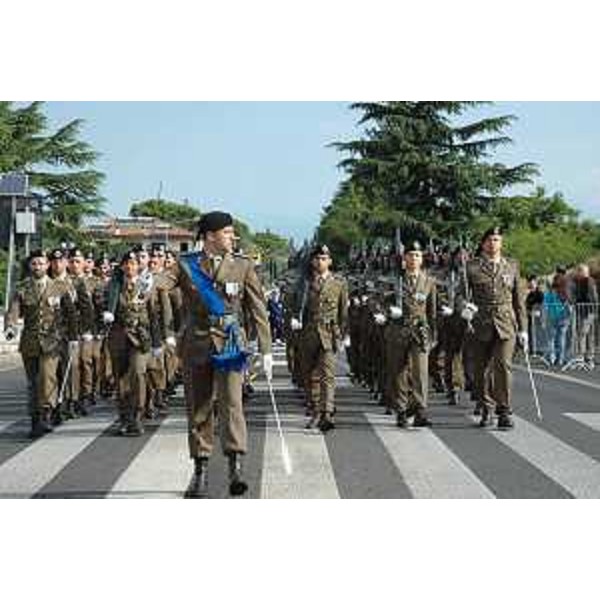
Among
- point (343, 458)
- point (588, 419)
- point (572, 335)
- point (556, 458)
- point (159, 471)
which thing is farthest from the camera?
point (572, 335)

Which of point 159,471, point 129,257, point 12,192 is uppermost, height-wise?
point 12,192

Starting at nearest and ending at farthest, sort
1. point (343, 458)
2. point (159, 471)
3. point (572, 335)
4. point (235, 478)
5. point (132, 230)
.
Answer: point (235, 478), point (159, 471), point (343, 458), point (572, 335), point (132, 230)

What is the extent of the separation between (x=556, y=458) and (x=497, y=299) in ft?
8.94

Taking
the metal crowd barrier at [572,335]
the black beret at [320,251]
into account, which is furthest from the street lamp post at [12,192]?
the black beret at [320,251]


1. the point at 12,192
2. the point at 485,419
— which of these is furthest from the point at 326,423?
the point at 12,192

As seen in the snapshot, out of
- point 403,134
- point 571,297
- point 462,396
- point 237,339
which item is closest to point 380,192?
point 403,134

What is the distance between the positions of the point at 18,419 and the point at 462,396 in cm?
554

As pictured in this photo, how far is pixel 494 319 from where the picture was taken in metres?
12.0

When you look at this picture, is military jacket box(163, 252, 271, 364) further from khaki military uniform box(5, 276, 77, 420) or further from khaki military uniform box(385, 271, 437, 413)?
khaki military uniform box(385, 271, 437, 413)

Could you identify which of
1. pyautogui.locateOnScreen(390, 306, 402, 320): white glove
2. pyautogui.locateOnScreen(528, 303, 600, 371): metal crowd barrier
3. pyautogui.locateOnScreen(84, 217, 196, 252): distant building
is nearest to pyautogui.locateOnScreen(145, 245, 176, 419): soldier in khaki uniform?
pyautogui.locateOnScreen(390, 306, 402, 320): white glove

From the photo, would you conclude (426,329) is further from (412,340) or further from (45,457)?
(45,457)

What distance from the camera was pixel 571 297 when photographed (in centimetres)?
2233

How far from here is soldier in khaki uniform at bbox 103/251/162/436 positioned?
1177 centimetres
